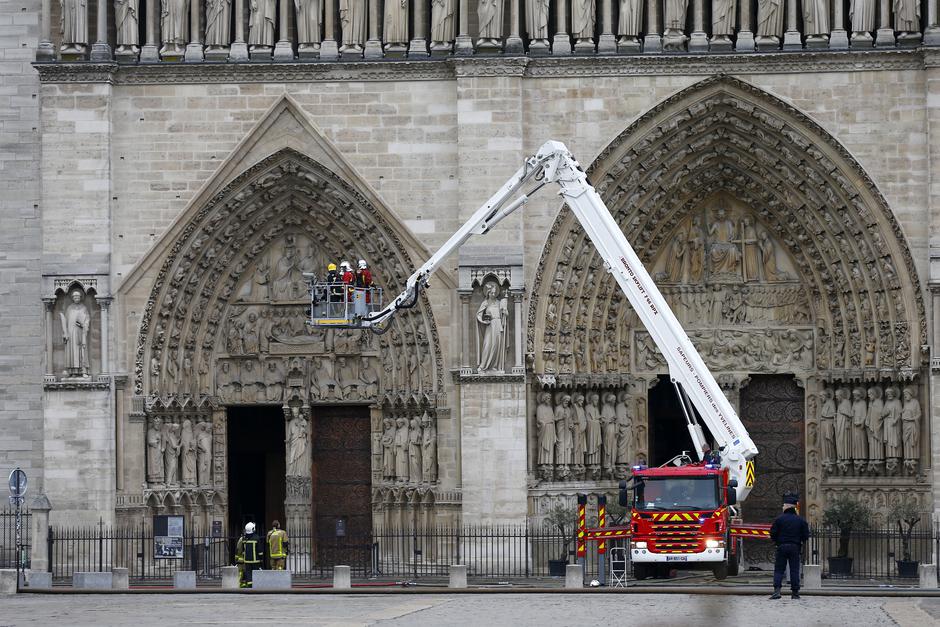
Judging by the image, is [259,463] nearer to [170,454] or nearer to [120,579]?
[170,454]

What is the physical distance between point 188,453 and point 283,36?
7130 mm

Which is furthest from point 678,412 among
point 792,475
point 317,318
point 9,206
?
point 9,206

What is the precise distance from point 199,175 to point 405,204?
3447 mm

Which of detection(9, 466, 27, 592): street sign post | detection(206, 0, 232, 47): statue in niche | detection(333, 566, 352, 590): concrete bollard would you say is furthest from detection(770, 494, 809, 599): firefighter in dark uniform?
detection(206, 0, 232, 47): statue in niche

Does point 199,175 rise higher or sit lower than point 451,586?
higher

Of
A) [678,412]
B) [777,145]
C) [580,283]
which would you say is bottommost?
[678,412]

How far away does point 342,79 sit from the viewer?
33.3 m

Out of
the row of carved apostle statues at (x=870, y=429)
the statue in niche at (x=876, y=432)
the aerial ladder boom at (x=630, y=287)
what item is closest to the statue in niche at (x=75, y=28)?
the aerial ladder boom at (x=630, y=287)

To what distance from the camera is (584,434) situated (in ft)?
110

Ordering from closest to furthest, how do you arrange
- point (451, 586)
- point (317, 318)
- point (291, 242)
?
point (451, 586) → point (317, 318) → point (291, 242)

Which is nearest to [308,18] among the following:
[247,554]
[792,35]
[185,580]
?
[792,35]

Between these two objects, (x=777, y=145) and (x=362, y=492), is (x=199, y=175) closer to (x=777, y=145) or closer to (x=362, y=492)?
(x=362, y=492)

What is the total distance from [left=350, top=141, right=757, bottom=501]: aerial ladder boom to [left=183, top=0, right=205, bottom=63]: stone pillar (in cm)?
524

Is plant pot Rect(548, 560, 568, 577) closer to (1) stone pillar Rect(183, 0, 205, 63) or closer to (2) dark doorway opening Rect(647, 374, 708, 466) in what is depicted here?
(2) dark doorway opening Rect(647, 374, 708, 466)
